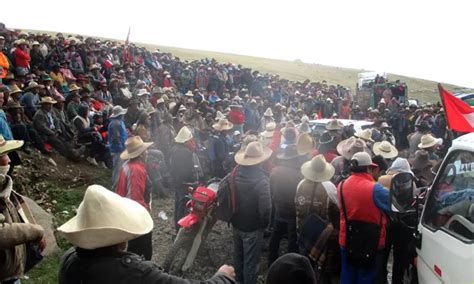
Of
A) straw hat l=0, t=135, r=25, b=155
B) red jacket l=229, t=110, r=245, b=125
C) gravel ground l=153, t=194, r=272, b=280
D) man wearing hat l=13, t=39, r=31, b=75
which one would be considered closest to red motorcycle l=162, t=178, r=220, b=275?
gravel ground l=153, t=194, r=272, b=280

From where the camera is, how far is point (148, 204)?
6.67 meters

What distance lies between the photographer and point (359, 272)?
17.8ft

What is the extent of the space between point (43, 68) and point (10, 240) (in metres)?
14.0

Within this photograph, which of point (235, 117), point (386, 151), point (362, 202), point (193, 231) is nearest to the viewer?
point (362, 202)

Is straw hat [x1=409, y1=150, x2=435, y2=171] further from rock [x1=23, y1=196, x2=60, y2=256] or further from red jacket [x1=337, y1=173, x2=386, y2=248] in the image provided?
rock [x1=23, y1=196, x2=60, y2=256]

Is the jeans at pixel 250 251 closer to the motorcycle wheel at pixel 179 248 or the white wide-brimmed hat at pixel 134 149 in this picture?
the motorcycle wheel at pixel 179 248

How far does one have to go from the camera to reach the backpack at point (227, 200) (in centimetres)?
638

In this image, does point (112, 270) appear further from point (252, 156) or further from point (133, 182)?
point (252, 156)

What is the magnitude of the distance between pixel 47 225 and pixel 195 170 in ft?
8.44

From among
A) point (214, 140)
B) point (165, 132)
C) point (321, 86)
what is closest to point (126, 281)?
point (214, 140)

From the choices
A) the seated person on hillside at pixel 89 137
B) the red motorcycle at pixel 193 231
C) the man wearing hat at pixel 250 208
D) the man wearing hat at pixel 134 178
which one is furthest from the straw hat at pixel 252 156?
the seated person on hillside at pixel 89 137

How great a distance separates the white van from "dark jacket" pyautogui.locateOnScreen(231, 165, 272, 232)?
2.18 meters

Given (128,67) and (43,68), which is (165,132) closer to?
(43,68)

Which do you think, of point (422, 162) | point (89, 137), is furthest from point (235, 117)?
point (422, 162)
